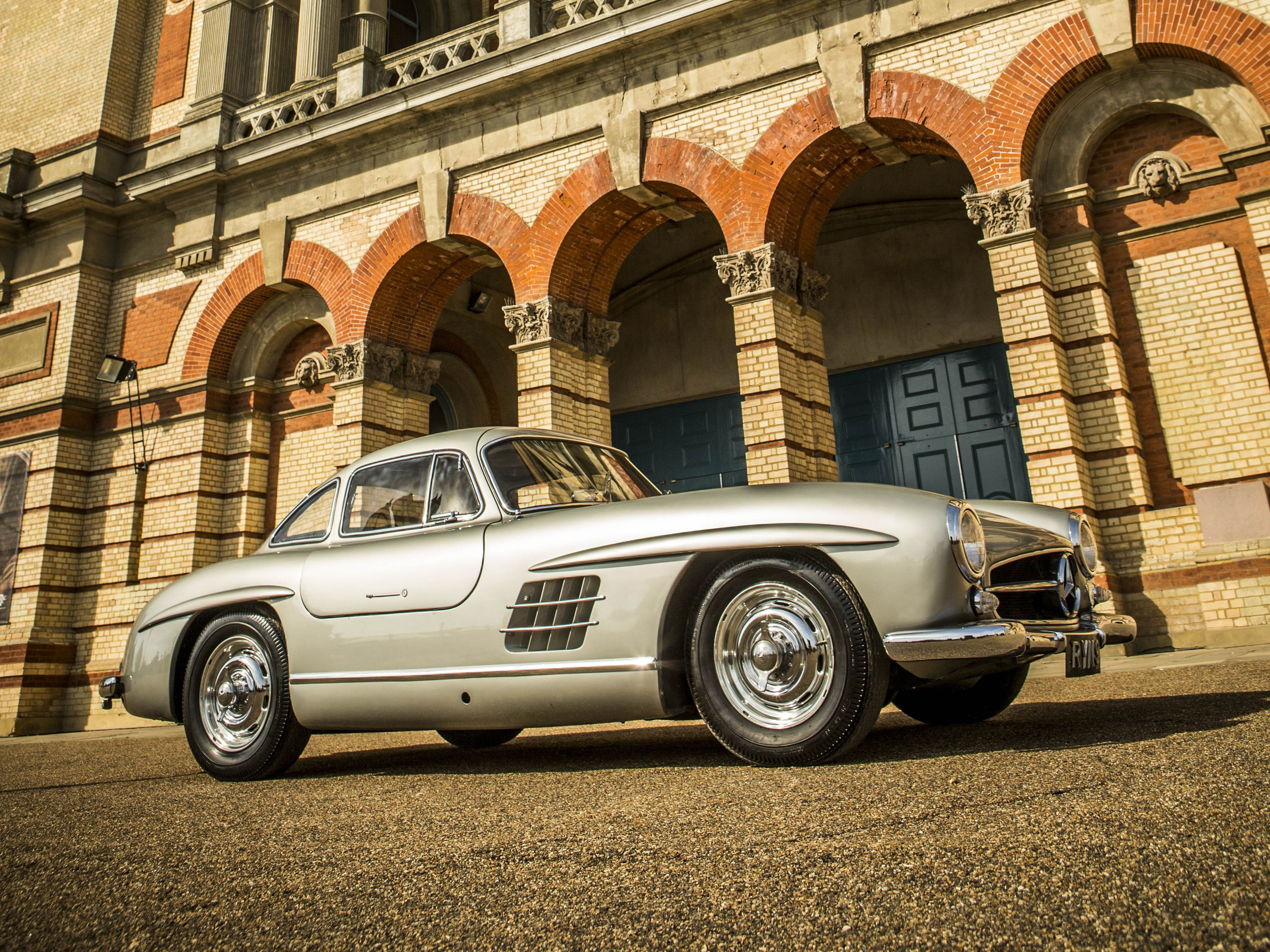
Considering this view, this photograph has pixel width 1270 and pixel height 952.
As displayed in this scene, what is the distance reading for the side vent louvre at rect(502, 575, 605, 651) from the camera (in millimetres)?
3537

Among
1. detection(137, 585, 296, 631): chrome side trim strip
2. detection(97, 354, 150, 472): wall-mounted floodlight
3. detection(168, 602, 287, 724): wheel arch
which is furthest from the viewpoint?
detection(97, 354, 150, 472): wall-mounted floodlight

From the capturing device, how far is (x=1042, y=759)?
285 cm

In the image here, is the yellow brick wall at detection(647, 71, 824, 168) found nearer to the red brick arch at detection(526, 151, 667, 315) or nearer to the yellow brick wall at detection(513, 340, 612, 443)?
the red brick arch at detection(526, 151, 667, 315)

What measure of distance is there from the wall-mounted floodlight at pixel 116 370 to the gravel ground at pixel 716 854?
11.9 m

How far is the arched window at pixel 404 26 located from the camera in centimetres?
1764

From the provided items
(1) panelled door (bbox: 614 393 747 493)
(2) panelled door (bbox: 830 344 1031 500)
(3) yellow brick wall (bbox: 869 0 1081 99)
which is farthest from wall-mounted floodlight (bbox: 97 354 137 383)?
(3) yellow brick wall (bbox: 869 0 1081 99)

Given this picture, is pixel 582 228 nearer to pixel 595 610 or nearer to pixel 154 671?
pixel 154 671

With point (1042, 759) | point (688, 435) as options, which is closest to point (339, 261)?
point (688, 435)

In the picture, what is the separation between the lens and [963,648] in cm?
290

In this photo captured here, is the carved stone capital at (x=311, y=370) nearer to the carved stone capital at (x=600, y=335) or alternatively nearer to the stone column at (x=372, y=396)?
the stone column at (x=372, y=396)

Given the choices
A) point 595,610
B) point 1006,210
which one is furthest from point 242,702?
point 1006,210

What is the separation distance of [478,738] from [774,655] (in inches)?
103

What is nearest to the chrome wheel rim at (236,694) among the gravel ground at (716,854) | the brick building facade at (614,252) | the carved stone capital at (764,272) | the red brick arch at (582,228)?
the gravel ground at (716,854)

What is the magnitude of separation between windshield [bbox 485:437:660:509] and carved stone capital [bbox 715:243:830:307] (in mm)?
6185
